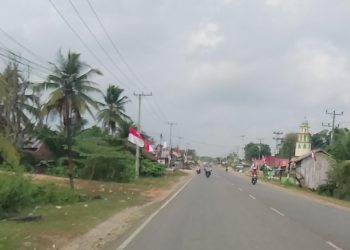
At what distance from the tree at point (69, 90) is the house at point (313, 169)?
1048 inches

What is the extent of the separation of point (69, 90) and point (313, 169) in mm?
37415

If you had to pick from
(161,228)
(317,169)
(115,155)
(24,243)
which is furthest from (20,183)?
(317,169)

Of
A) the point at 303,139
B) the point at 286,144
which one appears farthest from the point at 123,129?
the point at 286,144

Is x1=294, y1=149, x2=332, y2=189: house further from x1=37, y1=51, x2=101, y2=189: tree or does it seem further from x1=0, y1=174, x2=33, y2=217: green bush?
x1=0, y1=174, x2=33, y2=217: green bush

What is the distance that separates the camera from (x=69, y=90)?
1284 inches

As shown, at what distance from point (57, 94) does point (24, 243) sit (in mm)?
21738

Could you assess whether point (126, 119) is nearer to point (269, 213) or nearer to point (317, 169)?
point (317, 169)

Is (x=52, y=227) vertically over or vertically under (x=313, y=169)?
under

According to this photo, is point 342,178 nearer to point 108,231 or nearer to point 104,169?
point 104,169

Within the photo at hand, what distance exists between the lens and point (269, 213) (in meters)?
22.8

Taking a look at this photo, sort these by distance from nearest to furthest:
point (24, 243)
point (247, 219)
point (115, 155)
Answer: point (24, 243) < point (247, 219) < point (115, 155)

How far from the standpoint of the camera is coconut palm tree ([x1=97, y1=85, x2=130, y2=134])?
233ft

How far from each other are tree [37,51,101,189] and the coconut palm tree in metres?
34.0

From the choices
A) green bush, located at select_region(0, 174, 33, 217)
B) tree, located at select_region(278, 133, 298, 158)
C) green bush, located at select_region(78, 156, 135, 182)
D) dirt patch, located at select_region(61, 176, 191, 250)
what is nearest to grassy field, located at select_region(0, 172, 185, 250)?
dirt patch, located at select_region(61, 176, 191, 250)
